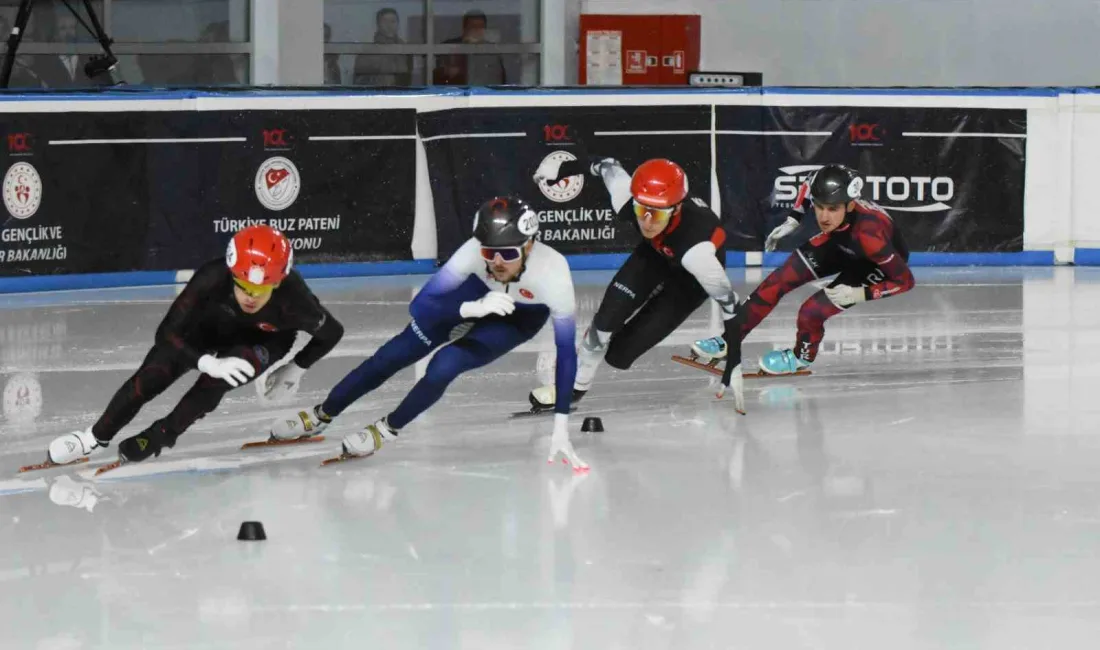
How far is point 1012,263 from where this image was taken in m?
13.8

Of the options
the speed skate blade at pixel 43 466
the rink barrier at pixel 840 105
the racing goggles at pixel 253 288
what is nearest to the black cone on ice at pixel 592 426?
the racing goggles at pixel 253 288

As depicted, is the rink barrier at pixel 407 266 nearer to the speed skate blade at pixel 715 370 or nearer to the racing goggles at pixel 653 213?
the speed skate blade at pixel 715 370

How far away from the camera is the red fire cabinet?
1695 centimetres

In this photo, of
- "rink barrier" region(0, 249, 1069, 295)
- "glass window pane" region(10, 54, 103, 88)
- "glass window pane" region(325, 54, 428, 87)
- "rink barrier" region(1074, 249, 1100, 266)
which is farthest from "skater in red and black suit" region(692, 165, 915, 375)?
"glass window pane" region(10, 54, 103, 88)

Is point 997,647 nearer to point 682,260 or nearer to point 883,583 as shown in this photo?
point 883,583

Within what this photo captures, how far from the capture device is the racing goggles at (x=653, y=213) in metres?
7.60

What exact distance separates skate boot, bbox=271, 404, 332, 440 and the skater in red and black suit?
2.45m

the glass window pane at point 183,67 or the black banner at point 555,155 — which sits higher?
the glass window pane at point 183,67

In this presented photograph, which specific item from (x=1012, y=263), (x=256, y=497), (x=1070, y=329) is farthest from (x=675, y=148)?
(x=256, y=497)

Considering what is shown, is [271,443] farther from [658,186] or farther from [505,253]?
[658,186]

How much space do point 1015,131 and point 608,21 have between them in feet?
16.1

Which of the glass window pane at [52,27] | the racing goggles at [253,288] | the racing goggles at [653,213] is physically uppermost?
the glass window pane at [52,27]

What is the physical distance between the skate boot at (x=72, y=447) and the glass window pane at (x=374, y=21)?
11631 millimetres

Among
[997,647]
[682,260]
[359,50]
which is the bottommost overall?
[997,647]
